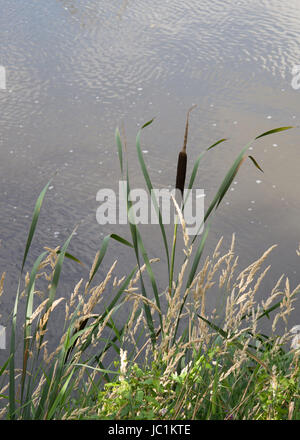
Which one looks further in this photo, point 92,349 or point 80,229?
point 80,229

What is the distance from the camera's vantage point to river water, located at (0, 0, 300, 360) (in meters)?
2.48

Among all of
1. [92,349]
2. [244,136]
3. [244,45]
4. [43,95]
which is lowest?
[92,349]

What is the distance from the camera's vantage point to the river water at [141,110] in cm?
248

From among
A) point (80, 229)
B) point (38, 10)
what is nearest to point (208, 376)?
point (80, 229)

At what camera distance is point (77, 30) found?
431 cm

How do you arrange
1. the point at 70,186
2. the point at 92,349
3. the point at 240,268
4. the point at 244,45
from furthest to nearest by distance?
the point at 244,45, the point at 70,186, the point at 240,268, the point at 92,349

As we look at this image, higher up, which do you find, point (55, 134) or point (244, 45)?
point (244, 45)

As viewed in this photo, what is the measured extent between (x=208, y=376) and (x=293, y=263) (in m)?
1.28

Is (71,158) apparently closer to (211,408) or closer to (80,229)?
(80,229)

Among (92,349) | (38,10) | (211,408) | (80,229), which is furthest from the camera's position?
(38,10)

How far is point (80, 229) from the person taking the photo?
250 cm

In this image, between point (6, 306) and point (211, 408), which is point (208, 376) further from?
point (6, 306)

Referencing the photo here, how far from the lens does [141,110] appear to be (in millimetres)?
3357

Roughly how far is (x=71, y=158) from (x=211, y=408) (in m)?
2.11
